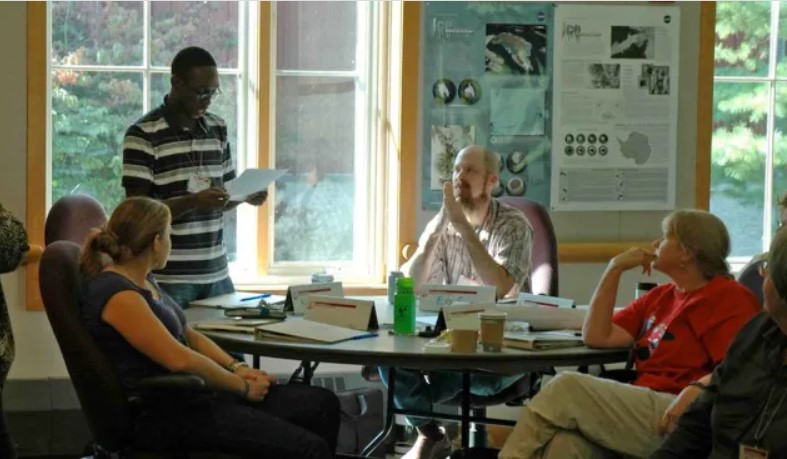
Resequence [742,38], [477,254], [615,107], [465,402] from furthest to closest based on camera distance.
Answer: [742,38] → [615,107] → [477,254] → [465,402]

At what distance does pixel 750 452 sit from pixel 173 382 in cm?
137

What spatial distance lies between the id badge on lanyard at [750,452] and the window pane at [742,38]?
3.44 meters

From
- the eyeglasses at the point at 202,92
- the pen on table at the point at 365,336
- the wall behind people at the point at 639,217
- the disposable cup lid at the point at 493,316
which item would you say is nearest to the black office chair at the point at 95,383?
the pen on table at the point at 365,336

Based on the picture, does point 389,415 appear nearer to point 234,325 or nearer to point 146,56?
point 234,325

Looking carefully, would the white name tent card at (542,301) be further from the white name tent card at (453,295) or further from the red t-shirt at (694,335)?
the red t-shirt at (694,335)

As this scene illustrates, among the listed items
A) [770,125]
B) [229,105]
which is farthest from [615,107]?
[229,105]

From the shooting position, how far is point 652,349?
323 cm

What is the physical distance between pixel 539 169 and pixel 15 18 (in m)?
2.34

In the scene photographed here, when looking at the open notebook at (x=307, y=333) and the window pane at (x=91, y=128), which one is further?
the window pane at (x=91, y=128)

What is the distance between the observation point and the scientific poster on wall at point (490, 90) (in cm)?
514

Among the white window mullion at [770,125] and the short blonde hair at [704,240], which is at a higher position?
the white window mullion at [770,125]

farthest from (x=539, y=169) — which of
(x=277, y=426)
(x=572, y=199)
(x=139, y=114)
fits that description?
(x=277, y=426)

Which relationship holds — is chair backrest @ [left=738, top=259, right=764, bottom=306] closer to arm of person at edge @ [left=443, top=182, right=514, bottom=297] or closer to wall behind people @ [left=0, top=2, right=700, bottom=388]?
arm of person at edge @ [left=443, top=182, right=514, bottom=297]

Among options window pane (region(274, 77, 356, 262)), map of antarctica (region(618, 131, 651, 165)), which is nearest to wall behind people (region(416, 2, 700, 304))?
map of antarctica (region(618, 131, 651, 165))
